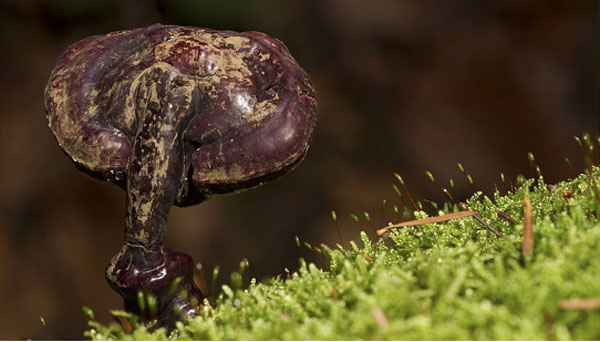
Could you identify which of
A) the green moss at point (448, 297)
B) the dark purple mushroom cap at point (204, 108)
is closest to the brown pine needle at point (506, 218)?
the green moss at point (448, 297)

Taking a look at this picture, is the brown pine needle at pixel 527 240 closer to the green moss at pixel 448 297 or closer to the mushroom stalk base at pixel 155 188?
the green moss at pixel 448 297

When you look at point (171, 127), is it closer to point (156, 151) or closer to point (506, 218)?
point (156, 151)

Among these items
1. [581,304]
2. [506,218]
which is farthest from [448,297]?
[506,218]

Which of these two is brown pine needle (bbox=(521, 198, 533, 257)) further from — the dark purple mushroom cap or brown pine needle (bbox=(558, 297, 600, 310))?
the dark purple mushroom cap

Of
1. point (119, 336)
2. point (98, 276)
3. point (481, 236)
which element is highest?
point (481, 236)

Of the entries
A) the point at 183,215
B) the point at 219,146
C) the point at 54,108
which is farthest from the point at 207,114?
the point at 183,215

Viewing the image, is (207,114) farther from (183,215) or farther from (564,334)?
(183,215)

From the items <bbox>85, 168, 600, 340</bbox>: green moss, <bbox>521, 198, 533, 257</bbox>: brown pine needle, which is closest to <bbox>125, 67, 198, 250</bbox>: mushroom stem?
<bbox>85, 168, 600, 340</bbox>: green moss
